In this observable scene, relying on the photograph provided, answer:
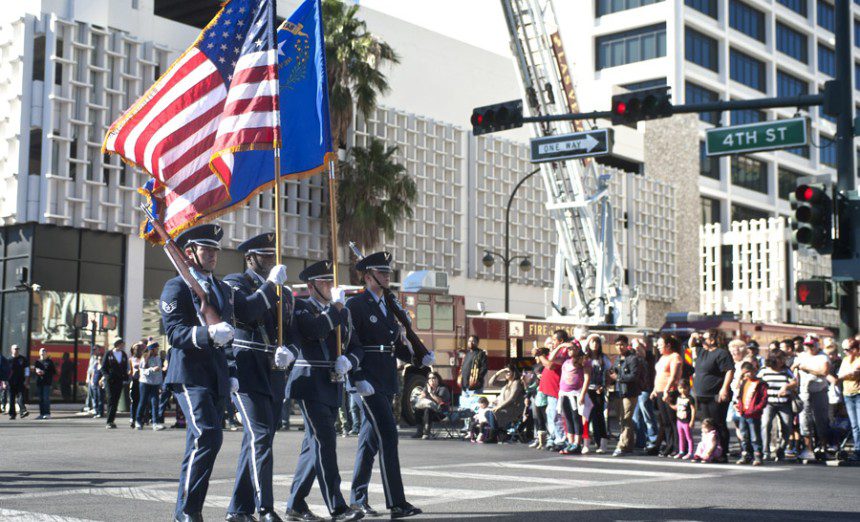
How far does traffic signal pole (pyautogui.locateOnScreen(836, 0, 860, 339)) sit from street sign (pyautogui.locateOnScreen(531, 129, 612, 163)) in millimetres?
4252

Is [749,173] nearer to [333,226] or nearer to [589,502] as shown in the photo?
[589,502]

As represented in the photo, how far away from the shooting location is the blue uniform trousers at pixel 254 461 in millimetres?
8258

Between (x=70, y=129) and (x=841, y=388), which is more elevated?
(x=70, y=129)

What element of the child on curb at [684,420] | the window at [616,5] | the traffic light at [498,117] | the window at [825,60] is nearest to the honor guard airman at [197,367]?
the child on curb at [684,420]

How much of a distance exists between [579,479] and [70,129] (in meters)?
22.6

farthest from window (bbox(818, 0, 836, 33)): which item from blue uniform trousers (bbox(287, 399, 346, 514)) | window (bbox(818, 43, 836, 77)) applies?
blue uniform trousers (bbox(287, 399, 346, 514))

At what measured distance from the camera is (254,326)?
8625mm

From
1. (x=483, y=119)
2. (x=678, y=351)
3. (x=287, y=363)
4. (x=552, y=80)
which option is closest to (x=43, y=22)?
(x=552, y=80)

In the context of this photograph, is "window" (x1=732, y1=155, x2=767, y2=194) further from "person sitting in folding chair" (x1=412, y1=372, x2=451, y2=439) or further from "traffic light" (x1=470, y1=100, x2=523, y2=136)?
"traffic light" (x1=470, y1=100, x2=523, y2=136)

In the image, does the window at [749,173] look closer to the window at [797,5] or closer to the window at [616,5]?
the window at [797,5]

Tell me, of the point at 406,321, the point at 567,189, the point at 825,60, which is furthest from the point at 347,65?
the point at 825,60

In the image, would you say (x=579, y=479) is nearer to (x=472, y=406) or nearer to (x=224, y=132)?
(x=224, y=132)

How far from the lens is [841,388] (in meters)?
16.3

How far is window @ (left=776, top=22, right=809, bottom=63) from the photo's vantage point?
2753 inches
